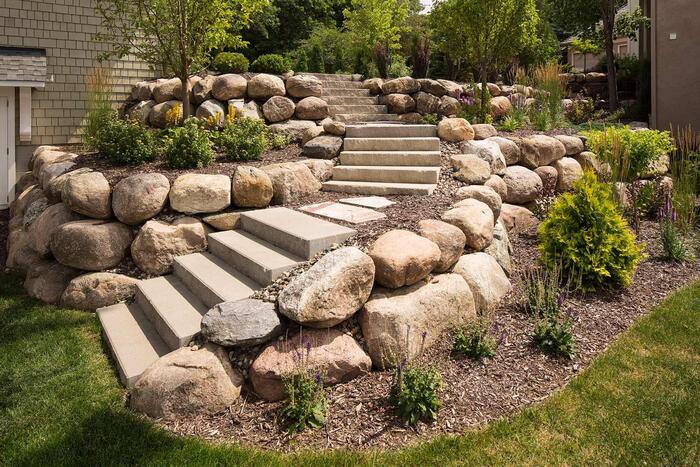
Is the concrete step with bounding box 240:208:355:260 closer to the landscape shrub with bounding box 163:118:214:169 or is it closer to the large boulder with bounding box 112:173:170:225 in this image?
the large boulder with bounding box 112:173:170:225

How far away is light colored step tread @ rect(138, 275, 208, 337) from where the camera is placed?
12.8 ft

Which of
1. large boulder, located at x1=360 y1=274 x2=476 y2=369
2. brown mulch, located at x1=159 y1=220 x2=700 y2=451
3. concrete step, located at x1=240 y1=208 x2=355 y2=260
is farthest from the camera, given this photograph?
concrete step, located at x1=240 y1=208 x2=355 y2=260

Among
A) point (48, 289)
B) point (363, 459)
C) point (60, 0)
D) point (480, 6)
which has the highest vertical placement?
point (60, 0)

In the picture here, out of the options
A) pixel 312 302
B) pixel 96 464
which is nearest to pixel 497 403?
pixel 312 302

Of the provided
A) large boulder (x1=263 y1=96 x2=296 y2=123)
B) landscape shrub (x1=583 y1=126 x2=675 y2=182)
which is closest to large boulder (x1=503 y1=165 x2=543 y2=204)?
landscape shrub (x1=583 y1=126 x2=675 y2=182)

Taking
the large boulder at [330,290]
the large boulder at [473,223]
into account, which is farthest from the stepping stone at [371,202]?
the large boulder at [330,290]

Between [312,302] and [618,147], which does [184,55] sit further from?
[618,147]

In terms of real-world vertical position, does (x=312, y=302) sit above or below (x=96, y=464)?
above

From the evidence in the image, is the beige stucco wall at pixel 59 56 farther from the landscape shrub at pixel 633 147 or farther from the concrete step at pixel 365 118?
the landscape shrub at pixel 633 147

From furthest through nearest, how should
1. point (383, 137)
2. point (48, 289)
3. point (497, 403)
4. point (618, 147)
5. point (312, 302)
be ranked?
point (383, 137) < point (618, 147) < point (48, 289) < point (312, 302) < point (497, 403)

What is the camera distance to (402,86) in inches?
373

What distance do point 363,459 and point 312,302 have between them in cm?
111

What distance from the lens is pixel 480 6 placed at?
7930mm

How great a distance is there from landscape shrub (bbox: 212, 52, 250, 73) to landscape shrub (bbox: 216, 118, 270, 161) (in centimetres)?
245
